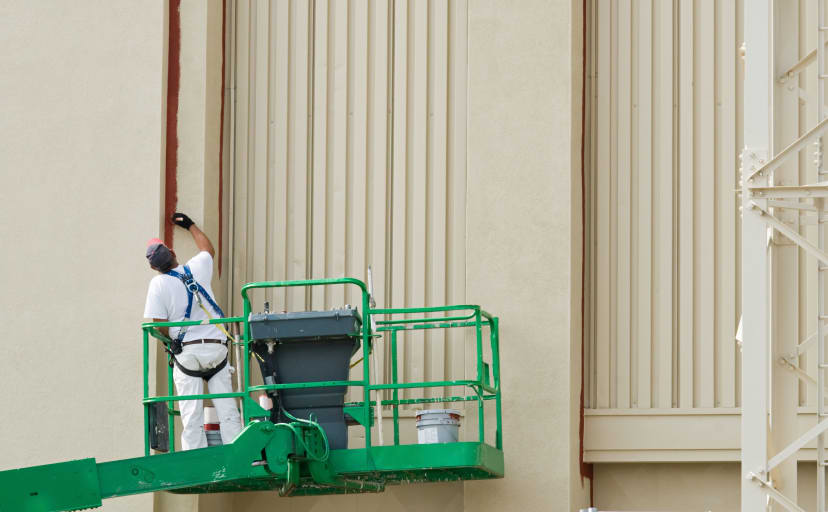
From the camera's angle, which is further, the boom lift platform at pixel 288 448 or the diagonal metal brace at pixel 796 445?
the boom lift platform at pixel 288 448

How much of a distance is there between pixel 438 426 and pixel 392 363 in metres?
1.62

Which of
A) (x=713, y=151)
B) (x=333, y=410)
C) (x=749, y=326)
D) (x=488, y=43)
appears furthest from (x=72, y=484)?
(x=713, y=151)

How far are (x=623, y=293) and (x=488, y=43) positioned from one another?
2877mm

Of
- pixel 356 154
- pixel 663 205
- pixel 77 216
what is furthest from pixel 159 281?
pixel 663 205

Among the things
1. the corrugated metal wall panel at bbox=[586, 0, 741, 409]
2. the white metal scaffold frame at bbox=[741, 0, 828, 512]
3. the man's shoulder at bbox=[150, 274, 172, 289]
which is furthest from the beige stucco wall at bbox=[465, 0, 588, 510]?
the white metal scaffold frame at bbox=[741, 0, 828, 512]

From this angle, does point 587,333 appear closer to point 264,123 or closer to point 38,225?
point 264,123

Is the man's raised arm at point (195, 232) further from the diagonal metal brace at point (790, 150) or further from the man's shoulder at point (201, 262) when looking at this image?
the diagonal metal brace at point (790, 150)

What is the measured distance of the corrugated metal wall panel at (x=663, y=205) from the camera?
49.9ft

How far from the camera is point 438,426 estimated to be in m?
13.4

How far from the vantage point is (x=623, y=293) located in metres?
15.4

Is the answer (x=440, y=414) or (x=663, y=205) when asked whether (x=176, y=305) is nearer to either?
(x=440, y=414)

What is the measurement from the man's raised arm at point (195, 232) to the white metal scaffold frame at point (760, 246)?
243 inches

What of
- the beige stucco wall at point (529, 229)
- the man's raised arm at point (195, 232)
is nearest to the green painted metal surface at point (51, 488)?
the man's raised arm at point (195, 232)

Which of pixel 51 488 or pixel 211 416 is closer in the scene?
pixel 51 488
